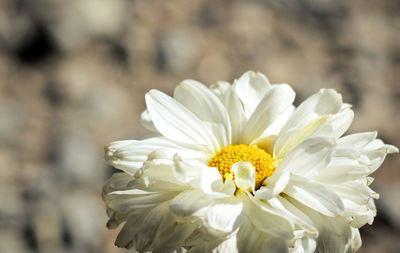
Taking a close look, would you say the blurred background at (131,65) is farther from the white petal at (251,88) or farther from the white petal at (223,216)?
the white petal at (223,216)

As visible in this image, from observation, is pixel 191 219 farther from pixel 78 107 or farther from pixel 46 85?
pixel 46 85

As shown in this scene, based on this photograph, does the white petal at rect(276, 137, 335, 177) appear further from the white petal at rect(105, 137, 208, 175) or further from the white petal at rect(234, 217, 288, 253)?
the white petal at rect(105, 137, 208, 175)

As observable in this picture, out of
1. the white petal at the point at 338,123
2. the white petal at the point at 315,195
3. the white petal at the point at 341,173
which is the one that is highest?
the white petal at the point at 338,123

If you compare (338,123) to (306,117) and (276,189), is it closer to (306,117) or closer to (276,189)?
(306,117)

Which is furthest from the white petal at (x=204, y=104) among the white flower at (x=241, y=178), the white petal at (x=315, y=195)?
the white petal at (x=315, y=195)

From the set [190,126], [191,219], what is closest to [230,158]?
[190,126]

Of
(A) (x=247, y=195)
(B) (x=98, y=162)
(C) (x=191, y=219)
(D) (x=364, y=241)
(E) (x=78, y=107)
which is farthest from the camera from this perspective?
(E) (x=78, y=107)
